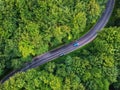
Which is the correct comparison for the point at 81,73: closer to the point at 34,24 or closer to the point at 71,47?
the point at 71,47

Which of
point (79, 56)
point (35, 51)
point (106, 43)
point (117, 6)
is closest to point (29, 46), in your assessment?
point (35, 51)

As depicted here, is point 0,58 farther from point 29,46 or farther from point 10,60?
point 29,46

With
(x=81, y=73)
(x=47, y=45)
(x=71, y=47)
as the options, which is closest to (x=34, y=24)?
(x=47, y=45)

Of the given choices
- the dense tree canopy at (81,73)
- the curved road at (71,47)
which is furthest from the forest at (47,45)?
the curved road at (71,47)

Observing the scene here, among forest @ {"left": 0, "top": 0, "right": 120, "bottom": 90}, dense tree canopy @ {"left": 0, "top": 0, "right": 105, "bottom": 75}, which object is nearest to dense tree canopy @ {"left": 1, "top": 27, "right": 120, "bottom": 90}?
forest @ {"left": 0, "top": 0, "right": 120, "bottom": 90}

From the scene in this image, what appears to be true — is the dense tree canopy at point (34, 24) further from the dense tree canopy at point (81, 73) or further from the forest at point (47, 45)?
the dense tree canopy at point (81, 73)

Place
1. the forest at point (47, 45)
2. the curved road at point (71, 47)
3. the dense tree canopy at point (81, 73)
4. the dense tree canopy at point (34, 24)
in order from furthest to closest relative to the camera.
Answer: the curved road at point (71, 47) → the dense tree canopy at point (34, 24) → the forest at point (47, 45) → the dense tree canopy at point (81, 73)
